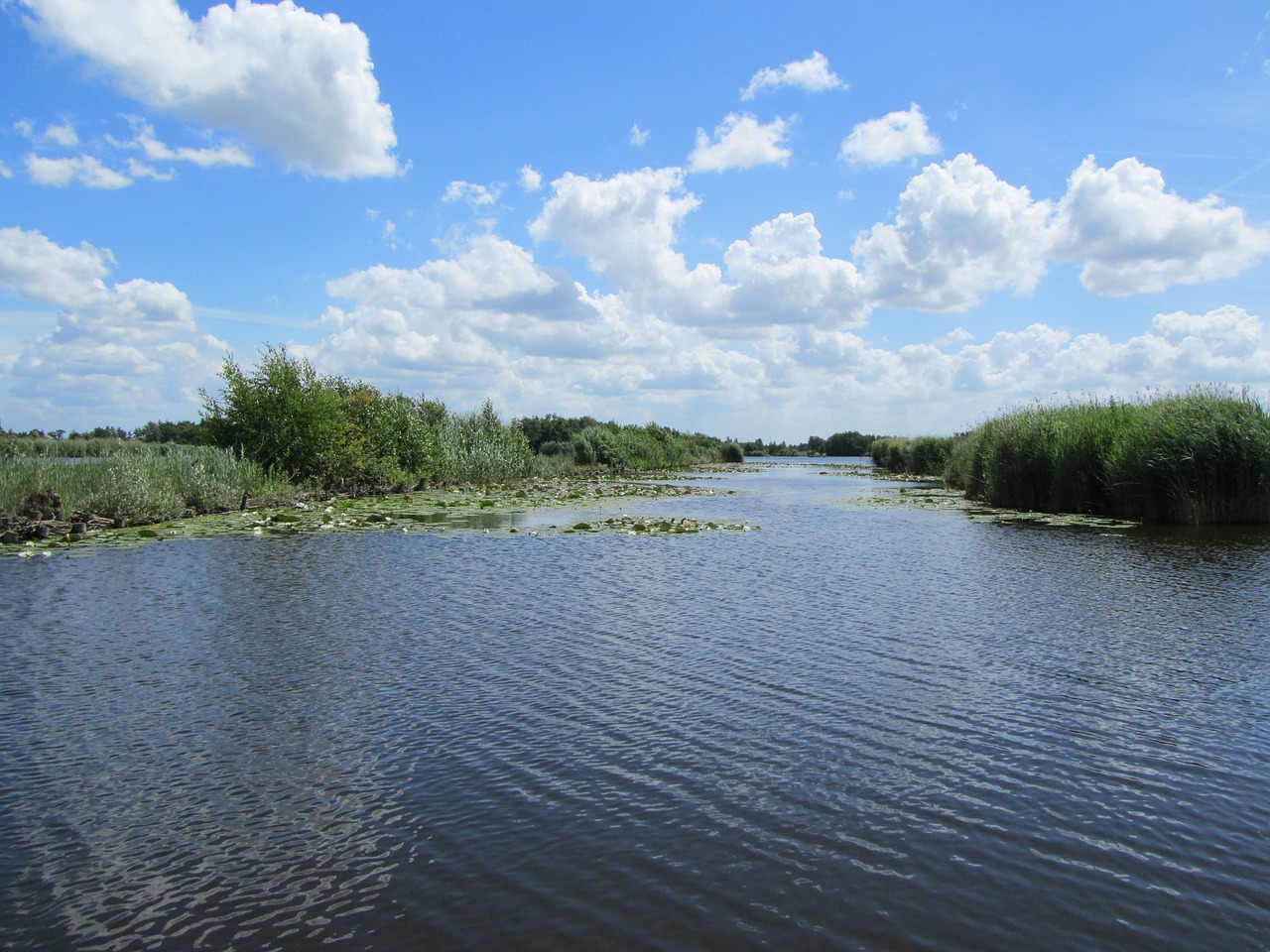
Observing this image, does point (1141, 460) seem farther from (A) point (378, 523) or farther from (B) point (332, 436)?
(B) point (332, 436)

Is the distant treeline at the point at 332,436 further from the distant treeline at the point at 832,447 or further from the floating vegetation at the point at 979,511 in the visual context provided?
the distant treeline at the point at 832,447

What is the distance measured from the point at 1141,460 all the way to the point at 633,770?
24024mm

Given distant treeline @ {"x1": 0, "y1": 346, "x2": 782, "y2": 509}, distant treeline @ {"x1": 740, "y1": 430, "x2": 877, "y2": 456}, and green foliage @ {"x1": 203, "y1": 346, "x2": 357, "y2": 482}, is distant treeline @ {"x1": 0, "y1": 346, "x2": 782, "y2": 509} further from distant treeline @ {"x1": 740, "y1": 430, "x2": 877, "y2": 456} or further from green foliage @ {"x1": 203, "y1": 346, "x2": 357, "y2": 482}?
distant treeline @ {"x1": 740, "y1": 430, "x2": 877, "y2": 456}

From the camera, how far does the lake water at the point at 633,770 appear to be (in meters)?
4.65

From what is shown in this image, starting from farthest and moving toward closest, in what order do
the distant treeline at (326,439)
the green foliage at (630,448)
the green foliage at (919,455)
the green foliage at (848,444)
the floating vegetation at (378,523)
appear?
the green foliage at (848,444) → the green foliage at (630,448) → the green foliage at (919,455) → the distant treeline at (326,439) → the floating vegetation at (378,523)

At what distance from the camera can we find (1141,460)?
24.7 metres

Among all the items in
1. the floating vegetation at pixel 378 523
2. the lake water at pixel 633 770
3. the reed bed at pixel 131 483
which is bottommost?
the lake water at pixel 633 770

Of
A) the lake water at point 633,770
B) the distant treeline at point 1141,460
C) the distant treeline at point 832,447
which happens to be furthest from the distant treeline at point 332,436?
the distant treeline at point 832,447

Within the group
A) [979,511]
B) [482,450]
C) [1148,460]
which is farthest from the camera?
[482,450]

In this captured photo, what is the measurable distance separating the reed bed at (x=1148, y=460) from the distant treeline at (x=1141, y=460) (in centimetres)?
3

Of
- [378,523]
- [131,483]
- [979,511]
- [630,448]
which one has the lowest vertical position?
[979,511]

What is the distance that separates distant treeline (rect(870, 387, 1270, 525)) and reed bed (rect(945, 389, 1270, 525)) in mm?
29

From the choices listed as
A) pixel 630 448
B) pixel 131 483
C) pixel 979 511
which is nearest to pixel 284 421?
pixel 131 483

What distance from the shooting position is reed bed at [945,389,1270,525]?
2314 centimetres
